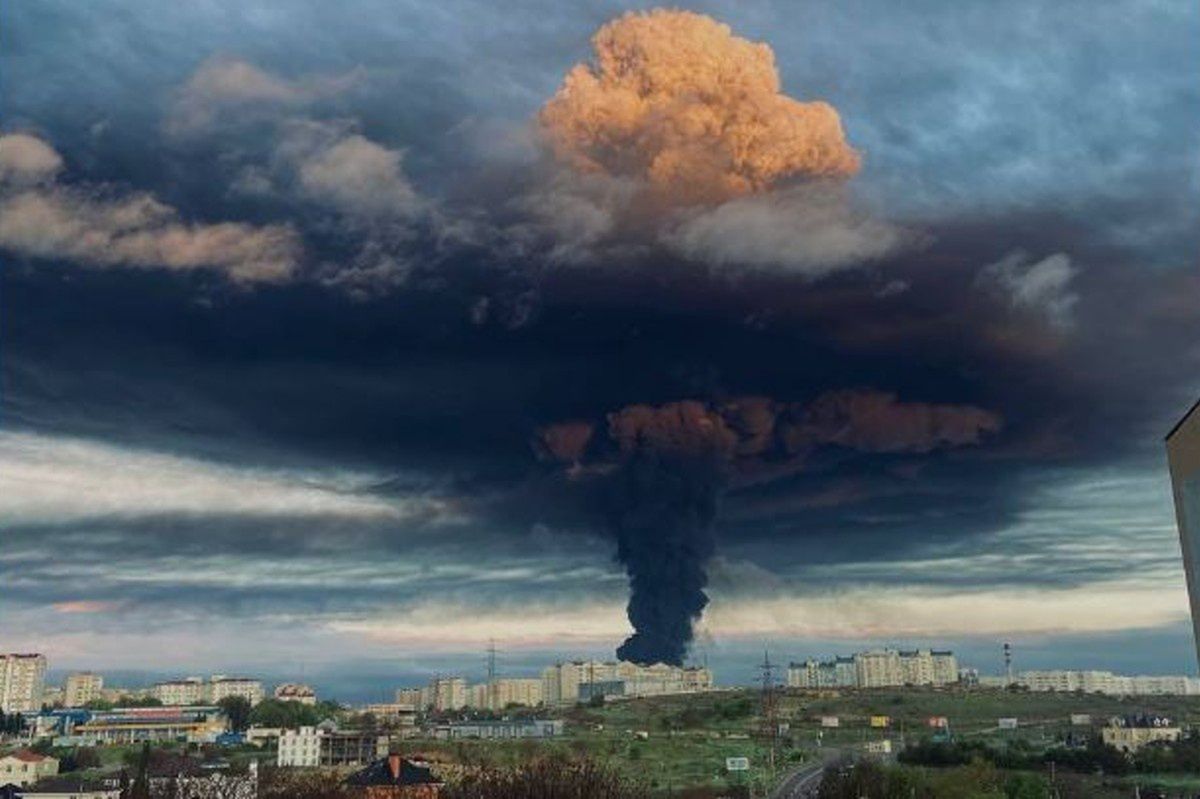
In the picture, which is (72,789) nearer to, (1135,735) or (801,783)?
(801,783)

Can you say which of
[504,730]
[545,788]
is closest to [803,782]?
[545,788]

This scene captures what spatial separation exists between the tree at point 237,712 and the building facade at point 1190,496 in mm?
147149

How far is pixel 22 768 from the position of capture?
92.1 metres

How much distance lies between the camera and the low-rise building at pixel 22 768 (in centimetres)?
8994

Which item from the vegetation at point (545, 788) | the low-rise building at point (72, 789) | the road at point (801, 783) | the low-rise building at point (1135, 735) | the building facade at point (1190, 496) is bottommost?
the road at point (801, 783)

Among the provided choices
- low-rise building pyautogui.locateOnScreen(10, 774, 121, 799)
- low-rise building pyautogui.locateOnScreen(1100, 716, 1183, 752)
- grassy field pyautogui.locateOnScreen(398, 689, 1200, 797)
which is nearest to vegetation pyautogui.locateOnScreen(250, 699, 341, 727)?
grassy field pyautogui.locateOnScreen(398, 689, 1200, 797)

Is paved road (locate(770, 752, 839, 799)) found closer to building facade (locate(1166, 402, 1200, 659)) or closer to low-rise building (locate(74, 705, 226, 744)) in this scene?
building facade (locate(1166, 402, 1200, 659))

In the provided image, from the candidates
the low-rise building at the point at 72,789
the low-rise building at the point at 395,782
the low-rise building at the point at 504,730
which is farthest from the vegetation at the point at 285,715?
the low-rise building at the point at 395,782

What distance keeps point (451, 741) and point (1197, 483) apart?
10555 cm

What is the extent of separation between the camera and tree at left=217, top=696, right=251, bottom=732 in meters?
155

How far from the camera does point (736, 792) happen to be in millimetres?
78062

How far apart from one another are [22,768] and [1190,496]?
9685cm

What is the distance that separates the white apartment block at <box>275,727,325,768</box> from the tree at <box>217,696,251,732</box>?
48616 mm

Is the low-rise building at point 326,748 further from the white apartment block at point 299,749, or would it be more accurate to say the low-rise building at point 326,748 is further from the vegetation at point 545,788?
the vegetation at point 545,788
